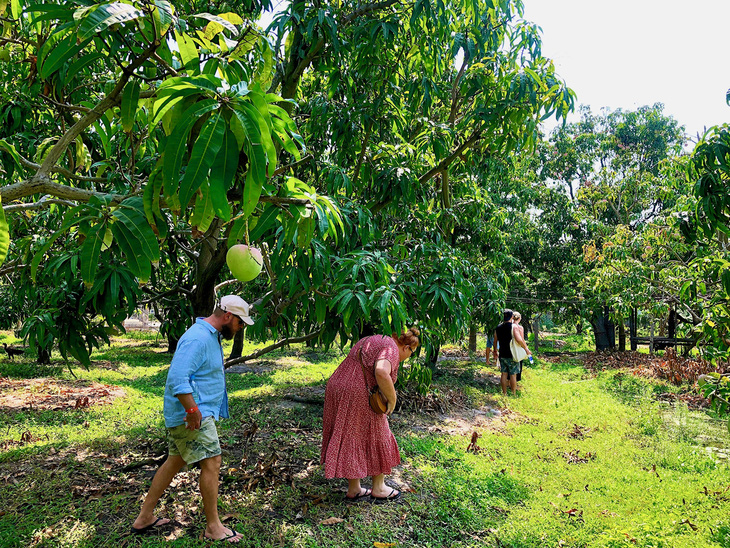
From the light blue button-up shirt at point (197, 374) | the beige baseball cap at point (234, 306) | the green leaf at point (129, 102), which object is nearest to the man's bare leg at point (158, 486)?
the light blue button-up shirt at point (197, 374)

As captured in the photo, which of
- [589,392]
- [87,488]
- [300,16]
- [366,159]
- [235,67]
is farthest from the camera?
[589,392]

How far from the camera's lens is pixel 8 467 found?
12.6ft

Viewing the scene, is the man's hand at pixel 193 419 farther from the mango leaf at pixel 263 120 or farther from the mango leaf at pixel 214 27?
the mango leaf at pixel 214 27

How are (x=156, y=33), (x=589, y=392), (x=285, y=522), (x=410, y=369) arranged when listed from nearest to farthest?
(x=156, y=33) → (x=285, y=522) → (x=410, y=369) → (x=589, y=392)

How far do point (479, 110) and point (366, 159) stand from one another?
115 centimetres

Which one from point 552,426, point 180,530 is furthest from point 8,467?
point 552,426

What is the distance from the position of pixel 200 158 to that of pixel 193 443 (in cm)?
186

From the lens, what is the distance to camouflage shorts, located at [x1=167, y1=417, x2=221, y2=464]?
8.68 ft

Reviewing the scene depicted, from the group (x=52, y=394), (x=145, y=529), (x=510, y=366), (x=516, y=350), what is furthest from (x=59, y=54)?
(x=510, y=366)

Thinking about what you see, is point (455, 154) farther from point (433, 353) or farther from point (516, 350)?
point (516, 350)

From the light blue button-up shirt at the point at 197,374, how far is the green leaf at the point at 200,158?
4.88 ft

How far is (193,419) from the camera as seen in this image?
2.59m

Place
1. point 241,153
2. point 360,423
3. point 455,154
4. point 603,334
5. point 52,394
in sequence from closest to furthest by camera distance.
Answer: point 241,153
point 360,423
point 455,154
point 52,394
point 603,334

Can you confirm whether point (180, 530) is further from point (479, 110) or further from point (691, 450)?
point (691, 450)
